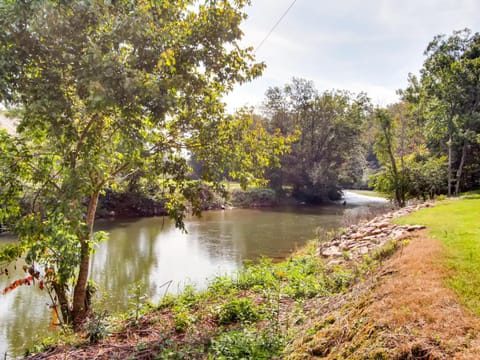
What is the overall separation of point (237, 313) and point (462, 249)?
3626 mm

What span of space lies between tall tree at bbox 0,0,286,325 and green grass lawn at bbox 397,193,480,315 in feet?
10.5

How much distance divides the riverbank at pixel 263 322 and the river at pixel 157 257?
46.0 inches

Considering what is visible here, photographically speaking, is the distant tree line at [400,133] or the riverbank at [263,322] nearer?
the riverbank at [263,322]

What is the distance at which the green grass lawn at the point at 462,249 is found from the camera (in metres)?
3.53

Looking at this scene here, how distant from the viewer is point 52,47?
359cm

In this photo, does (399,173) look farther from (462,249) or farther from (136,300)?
(136,300)

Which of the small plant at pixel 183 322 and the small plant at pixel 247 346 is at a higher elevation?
the small plant at pixel 247 346

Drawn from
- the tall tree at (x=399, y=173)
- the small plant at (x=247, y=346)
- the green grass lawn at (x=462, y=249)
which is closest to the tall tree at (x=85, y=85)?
the small plant at (x=247, y=346)

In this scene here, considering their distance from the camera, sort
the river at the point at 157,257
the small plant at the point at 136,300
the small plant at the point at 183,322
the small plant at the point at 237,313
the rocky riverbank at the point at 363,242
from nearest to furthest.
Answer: the small plant at the point at 183,322 < the small plant at the point at 237,313 < the small plant at the point at 136,300 < the river at the point at 157,257 < the rocky riverbank at the point at 363,242

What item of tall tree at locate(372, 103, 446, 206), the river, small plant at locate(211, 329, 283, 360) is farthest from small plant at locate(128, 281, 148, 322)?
tall tree at locate(372, 103, 446, 206)

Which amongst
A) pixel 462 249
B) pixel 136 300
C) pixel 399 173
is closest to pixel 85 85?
pixel 136 300

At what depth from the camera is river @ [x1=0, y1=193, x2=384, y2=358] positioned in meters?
6.89

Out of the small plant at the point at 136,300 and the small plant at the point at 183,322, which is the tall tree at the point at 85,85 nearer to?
the small plant at the point at 136,300

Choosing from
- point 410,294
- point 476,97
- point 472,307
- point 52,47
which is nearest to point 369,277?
point 410,294
